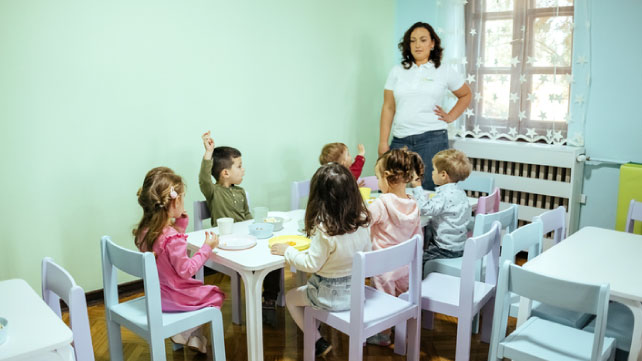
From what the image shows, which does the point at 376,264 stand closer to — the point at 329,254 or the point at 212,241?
the point at 329,254

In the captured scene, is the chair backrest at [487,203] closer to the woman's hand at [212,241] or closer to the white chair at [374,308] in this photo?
the white chair at [374,308]

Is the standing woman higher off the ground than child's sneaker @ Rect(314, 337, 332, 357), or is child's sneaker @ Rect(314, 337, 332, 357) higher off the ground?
the standing woman

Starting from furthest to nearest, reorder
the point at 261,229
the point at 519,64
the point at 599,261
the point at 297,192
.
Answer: the point at 519,64 → the point at 297,192 → the point at 261,229 → the point at 599,261

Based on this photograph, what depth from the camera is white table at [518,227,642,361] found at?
1695 mm

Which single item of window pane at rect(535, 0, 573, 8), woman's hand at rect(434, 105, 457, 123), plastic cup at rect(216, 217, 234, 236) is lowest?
plastic cup at rect(216, 217, 234, 236)

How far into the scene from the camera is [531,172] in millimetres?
3941

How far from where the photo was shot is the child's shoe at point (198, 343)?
2.49m

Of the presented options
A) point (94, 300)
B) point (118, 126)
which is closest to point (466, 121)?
point (118, 126)

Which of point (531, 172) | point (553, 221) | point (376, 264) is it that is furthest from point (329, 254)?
point (531, 172)

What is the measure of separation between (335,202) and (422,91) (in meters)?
1.91

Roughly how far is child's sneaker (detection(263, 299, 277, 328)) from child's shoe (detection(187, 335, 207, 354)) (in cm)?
42

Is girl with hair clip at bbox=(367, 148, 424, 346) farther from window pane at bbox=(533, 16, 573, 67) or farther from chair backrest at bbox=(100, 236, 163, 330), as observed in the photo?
window pane at bbox=(533, 16, 573, 67)

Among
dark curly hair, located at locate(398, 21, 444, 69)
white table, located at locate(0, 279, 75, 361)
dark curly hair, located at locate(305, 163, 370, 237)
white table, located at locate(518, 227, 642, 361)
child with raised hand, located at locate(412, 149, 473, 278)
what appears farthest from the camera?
dark curly hair, located at locate(398, 21, 444, 69)

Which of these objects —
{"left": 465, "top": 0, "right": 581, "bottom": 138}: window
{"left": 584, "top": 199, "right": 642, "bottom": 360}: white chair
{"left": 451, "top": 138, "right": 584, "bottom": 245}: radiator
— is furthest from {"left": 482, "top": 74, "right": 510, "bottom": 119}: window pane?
{"left": 584, "top": 199, "right": 642, "bottom": 360}: white chair
